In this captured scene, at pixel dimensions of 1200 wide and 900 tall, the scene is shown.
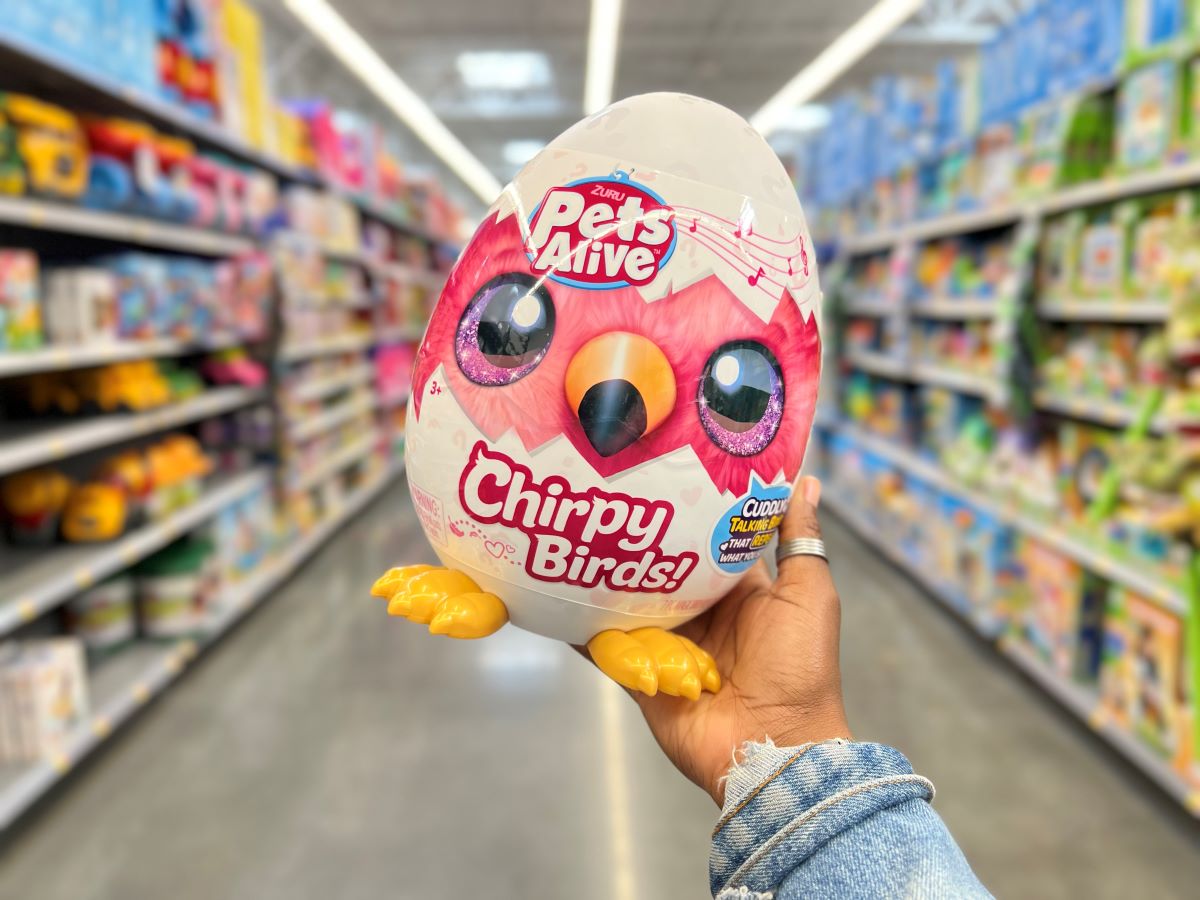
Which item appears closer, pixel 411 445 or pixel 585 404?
pixel 585 404

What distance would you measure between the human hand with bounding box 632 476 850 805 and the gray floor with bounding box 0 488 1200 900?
1.45m

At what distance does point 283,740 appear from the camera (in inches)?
118

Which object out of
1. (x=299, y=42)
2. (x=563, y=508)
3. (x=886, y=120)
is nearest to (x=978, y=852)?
(x=563, y=508)

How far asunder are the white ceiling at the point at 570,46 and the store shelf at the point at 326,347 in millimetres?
3848

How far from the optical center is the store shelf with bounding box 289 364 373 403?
16.0 feet

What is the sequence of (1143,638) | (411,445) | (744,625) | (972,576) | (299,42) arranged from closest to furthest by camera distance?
1. (411,445)
2. (744,625)
3. (1143,638)
4. (972,576)
5. (299,42)

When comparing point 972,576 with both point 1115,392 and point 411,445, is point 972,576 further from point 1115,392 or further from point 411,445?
point 411,445

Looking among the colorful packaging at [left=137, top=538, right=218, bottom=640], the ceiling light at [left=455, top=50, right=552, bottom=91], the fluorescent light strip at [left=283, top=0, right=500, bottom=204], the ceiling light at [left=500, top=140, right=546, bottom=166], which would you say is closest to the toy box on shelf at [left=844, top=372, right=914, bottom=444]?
the fluorescent light strip at [left=283, top=0, right=500, bottom=204]

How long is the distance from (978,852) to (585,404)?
2.14m

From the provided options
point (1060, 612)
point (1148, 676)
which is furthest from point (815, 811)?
point (1060, 612)

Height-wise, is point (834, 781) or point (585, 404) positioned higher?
point (585, 404)

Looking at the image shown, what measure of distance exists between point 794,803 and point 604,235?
0.57 meters

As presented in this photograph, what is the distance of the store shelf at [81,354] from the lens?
2344mm

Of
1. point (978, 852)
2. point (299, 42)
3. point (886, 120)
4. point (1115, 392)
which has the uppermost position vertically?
point (299, 42)
